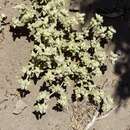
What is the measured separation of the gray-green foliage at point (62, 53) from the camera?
214 inches

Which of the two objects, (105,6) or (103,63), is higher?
(105,6)

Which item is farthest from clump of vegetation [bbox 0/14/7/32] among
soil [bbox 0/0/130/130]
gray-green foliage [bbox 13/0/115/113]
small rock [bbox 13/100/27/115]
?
small rock [bbox 13/100/27/115]

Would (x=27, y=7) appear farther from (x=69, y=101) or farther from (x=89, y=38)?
(x=69, y=101)

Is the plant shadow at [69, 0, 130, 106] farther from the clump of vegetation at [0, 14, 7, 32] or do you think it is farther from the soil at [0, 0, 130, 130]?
the clump of vegetation at [0, 14, 7, 32]

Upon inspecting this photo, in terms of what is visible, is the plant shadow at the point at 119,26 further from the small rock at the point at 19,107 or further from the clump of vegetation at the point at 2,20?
the small rock at the point at 19,107

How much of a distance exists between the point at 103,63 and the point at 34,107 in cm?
107

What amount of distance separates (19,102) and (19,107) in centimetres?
7

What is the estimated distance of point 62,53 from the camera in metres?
5.57

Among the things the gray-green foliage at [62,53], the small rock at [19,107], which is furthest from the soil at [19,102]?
the gray-green foliage at [62,53]

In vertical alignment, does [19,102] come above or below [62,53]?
below

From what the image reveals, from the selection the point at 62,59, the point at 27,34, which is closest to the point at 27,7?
the point at 27,34

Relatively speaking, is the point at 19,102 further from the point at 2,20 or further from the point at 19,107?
the point at 2,20

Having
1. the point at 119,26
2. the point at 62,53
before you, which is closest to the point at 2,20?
the point at 62,53

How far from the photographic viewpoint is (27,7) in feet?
18.2
